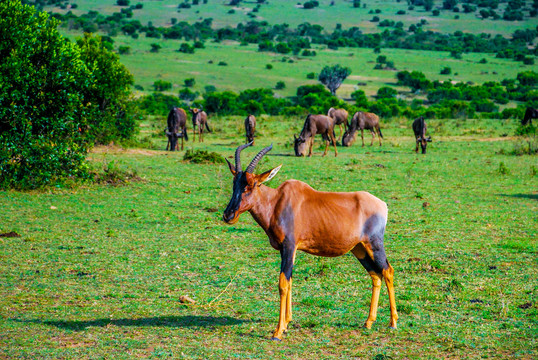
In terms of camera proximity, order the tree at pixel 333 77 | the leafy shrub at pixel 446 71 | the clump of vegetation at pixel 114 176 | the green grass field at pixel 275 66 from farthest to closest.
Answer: the leafy shrub at pixel 446 71 → the green grass field at pixel 275 66 → the tree at pixel 333 77 → the clump of vegetation at pixel 114 176

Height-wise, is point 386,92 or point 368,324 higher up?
point 386,92

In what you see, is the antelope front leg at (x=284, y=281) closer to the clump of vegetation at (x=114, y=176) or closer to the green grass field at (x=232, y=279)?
the green grass field at (x=232, y=279)

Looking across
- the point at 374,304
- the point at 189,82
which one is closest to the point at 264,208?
the point at 374,304

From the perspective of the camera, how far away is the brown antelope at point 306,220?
23.6 ft

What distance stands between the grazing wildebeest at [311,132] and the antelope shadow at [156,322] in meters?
18.6

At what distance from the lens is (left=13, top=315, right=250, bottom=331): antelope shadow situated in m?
7.54

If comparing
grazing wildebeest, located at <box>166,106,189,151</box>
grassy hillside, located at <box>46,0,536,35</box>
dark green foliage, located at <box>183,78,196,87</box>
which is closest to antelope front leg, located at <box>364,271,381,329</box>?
grazing wildebeest, located at <box>166,106,189,151</box>

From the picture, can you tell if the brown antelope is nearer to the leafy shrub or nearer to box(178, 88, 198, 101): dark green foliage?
box(178, 88, 198, 101): dark green foliage

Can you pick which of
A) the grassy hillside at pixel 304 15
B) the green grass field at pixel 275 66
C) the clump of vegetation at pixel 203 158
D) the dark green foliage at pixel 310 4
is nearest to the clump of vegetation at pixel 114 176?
the clump of vegetation at pixel 203 158

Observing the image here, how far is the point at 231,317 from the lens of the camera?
7.94 meters

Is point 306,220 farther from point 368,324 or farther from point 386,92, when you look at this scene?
point 386,92

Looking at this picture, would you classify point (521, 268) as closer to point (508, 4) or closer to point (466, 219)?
point (466, 219)

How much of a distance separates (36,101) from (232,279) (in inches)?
394

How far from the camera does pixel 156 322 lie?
772cm
